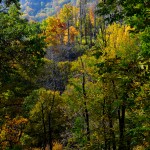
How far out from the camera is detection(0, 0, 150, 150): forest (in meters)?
7.70

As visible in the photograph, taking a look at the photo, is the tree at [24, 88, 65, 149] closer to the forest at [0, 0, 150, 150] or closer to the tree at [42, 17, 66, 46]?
the forest at [0, 0, 150, 150]

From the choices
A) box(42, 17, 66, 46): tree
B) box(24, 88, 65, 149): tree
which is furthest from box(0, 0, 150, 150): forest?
box(42, 17, 66, 46): tree

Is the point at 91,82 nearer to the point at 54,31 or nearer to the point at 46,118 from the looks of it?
the point at 46,118

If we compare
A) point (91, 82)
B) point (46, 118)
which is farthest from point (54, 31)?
point (91, 82)

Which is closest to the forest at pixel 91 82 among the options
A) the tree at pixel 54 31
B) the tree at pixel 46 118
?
the tree at pixel 46 118

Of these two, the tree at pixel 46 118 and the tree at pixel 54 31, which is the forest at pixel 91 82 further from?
the tree at pixel 54 31

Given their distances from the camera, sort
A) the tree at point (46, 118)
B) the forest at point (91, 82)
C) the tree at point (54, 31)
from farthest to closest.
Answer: the tree at point (54, 31), the tree at point (46, 118), the forest at point (91, 82)

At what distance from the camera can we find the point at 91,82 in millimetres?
24969

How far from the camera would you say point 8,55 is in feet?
37.9

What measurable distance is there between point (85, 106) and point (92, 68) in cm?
313

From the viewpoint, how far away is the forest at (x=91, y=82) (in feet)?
25.3

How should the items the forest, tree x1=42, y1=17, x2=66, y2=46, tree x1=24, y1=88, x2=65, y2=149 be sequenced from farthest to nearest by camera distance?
tree x1=42, y1=17, x2=66, y2=46 < tree x1=24, y1=88, x2=65, y2=149 < the forest

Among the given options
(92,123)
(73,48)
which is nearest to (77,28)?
(73,48)

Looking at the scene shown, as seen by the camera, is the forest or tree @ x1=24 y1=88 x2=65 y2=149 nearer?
the forest
